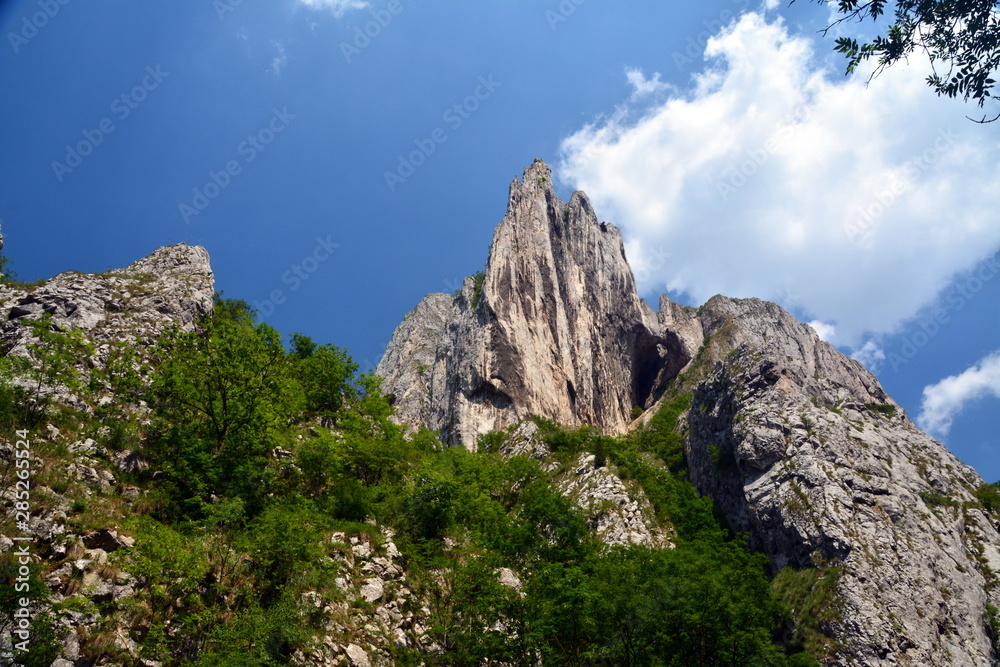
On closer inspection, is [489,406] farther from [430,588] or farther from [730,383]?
[430,588]

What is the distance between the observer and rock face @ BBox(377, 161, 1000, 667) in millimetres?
27156

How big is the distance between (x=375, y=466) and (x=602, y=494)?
19006 millimetres

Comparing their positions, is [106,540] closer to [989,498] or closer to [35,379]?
[35,379]

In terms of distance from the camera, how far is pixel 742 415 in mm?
38719

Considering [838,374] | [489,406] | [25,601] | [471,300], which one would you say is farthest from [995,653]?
[838,374]

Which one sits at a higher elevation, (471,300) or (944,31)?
(471,300)

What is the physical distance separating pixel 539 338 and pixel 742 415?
107 ft

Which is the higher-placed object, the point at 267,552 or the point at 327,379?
the point at 327,379

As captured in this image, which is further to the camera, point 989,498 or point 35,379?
point 989,498

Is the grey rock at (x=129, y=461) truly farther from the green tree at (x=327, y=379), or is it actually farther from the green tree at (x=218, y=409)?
the green tree at (x=327, y=379)

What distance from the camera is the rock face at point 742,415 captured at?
89.1 feet

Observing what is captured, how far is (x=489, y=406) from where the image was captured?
198ft
